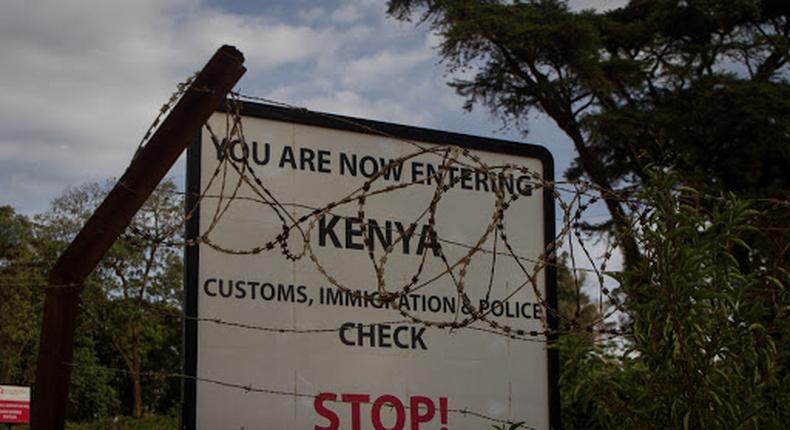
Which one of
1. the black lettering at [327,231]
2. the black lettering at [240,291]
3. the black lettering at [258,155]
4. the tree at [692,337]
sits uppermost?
the black lettering at [258,155]

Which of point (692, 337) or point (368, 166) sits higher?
point (368, 166)

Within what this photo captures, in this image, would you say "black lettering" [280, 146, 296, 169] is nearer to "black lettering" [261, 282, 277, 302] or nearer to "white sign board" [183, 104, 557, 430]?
"white sign board" [183, 104, 557, 430]

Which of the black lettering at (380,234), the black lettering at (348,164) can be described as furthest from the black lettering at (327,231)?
the black lettering at (348,164)

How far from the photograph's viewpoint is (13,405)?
83.9ft

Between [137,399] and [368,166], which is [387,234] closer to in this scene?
[368,166]

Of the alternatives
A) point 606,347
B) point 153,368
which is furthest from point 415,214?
point 153,368

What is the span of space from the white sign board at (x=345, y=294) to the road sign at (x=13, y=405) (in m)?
19.8

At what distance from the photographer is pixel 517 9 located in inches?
1067

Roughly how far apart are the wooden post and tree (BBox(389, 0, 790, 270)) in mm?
20612

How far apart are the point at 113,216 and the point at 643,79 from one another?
2373cm

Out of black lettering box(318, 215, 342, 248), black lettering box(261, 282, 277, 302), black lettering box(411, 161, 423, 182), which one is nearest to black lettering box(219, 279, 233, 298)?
black lettering box(261, 282, 277, 302)

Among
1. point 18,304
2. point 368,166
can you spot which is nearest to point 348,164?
point 368,166

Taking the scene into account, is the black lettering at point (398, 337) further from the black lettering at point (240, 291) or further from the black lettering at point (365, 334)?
the black lettering at point (240, 291)

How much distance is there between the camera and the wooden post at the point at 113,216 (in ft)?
14.7
